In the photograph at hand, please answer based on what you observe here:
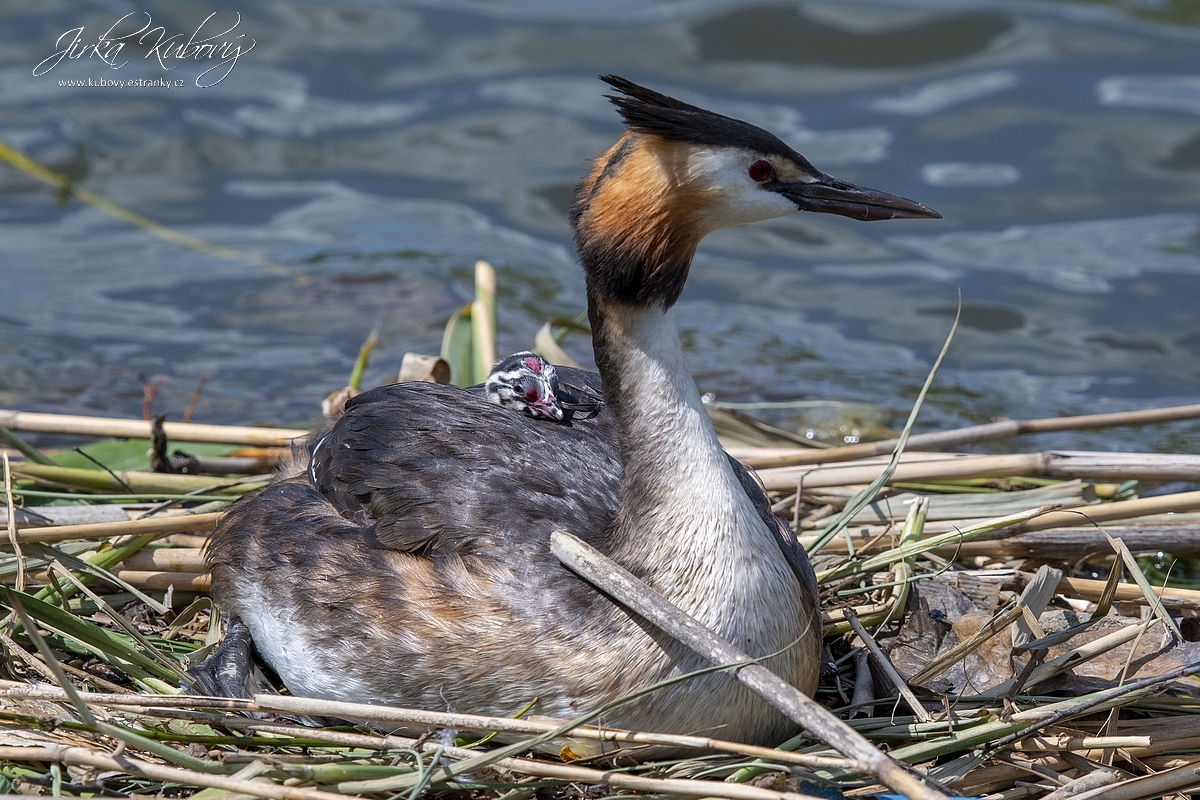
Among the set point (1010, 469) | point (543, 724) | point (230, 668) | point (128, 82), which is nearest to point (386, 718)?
point (543, 724)

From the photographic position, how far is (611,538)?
3.91 m

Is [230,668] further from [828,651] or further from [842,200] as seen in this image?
[842,200]

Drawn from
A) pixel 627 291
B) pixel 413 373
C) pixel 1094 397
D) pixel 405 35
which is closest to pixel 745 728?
pixel 627 291

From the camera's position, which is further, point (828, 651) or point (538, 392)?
point (538, 392)

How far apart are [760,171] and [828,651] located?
169 centimetres

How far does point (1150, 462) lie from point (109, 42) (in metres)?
9.57

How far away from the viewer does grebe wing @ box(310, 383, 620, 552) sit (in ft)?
13.1

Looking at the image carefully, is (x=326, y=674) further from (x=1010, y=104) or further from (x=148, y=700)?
(x=1010, y=104)

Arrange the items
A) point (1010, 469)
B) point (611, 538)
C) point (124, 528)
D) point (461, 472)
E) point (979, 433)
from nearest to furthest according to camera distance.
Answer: point (611, 538) < point (461, 472) < point (124, 528) < point (1010, 469) < point (979, 433)

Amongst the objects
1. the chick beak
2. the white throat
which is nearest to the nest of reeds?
the white throat

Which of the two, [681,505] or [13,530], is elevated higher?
[681,505]

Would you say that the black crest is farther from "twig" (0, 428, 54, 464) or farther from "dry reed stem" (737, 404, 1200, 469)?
"twig" (0, 428, 54, 464)

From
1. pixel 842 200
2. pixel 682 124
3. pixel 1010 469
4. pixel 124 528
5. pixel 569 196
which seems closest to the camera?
pixel 682 124

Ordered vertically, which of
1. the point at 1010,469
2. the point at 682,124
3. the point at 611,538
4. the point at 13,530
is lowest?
the point at 13,530
